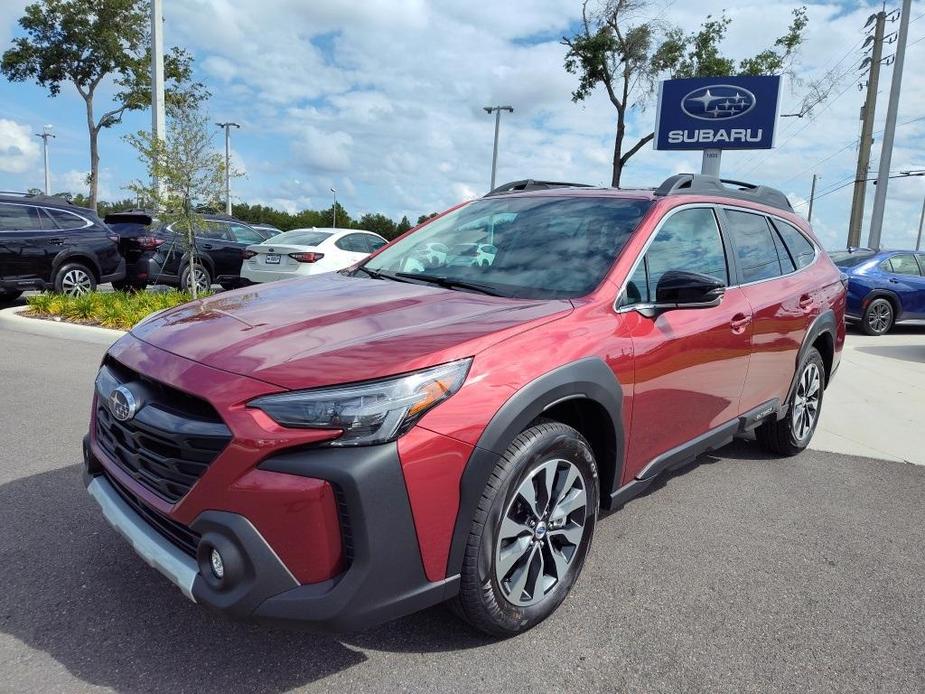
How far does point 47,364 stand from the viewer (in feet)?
21.9

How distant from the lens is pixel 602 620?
103 inches

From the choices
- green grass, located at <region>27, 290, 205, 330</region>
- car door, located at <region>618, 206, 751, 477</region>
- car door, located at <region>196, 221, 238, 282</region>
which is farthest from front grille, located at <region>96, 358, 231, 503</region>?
car door, located at <region>196, 221, 238, 282</region>

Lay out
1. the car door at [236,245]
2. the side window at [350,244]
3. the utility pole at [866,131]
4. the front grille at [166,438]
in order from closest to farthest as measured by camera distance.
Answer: the front grille at [166,438] → the side window at [350,244] → the car door at [236,245] → the utility pole at [866,131]

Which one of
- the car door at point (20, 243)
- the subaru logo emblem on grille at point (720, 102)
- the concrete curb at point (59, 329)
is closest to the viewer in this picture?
the concrete curb at point (59, 329)

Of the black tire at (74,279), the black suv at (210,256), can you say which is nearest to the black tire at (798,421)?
the black suv at (210,256)

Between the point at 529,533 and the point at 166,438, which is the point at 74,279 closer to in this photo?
the point at 166,438

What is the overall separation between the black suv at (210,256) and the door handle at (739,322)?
9.77m

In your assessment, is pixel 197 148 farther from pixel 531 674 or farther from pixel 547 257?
pixel 531 674

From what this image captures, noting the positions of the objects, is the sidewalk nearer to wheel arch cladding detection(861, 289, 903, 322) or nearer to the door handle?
wheel arch cladding detection(861, 289, 903, 322)

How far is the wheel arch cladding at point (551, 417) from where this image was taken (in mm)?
2123

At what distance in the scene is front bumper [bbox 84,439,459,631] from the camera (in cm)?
190

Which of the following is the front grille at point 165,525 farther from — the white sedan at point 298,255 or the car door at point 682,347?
the white sedan at point 298,255

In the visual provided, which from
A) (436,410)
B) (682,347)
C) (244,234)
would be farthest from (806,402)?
(244,234)

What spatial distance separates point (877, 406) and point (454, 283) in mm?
5193
